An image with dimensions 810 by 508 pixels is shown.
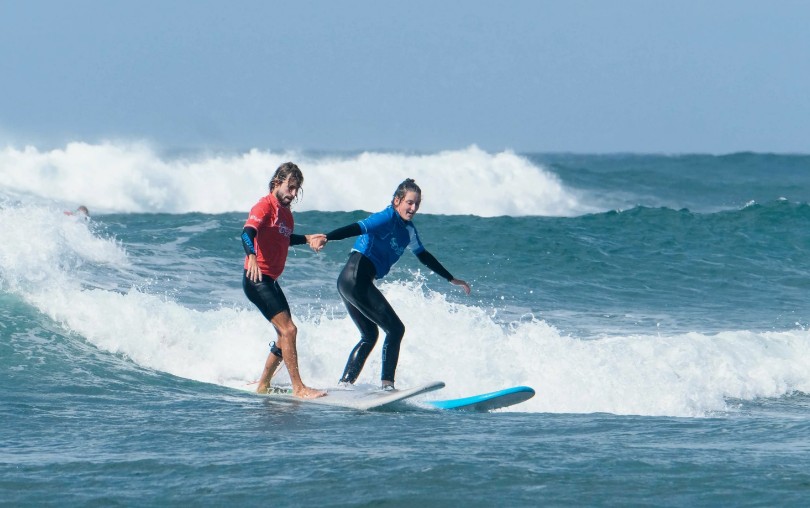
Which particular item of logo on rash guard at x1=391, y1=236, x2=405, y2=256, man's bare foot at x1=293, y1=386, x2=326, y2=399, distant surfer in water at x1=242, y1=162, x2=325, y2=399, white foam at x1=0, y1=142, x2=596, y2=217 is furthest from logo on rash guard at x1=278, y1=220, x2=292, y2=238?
white foam at x1=0, y1=142, x2=596, y2=217

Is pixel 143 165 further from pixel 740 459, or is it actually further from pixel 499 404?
pixel 740 459

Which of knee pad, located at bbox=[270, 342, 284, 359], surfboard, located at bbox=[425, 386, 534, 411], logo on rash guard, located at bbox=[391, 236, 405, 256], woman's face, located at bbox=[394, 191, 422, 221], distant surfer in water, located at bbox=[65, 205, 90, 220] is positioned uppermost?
distant surfer in water, located at bbox=[65, 205, 90, 220]

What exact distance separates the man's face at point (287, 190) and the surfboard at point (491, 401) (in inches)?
72.7

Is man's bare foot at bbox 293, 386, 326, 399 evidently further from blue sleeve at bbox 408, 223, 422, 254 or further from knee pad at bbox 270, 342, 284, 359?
blue sleeve at bbox 408, 223, 422, 254

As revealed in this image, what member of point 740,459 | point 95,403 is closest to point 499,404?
point 740,459

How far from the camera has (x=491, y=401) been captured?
24.8 feet

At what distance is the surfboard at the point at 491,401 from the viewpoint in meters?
7.54

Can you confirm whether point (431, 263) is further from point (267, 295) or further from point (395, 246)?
point (267, 295)

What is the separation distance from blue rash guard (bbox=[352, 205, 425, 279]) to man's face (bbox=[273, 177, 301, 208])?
54 centimetres

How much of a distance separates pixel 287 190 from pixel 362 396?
62.7 inches

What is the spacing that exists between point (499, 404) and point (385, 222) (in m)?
1.61

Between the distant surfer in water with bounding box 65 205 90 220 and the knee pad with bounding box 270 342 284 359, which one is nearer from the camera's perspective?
the knee pad with bounding box 270 342 284 359

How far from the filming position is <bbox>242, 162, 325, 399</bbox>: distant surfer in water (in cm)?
718

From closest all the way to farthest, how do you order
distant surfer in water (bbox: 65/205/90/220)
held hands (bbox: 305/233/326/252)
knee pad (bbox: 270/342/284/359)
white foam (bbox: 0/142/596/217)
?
1. held hands (bbox: 305/233/326/252)
2. knee pad (bbox: 270/342/284/359)
3. distant surfer in water (bbox: 65/205/90/220)
4. white foam (bbox: 0/142/596/217)
